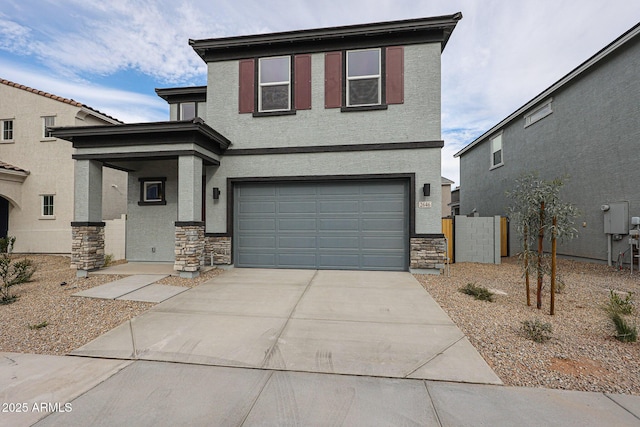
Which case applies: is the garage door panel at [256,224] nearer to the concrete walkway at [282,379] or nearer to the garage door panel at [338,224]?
the garage door panel at [338,224]

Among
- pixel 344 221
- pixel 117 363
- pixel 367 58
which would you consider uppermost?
pixel 367 58

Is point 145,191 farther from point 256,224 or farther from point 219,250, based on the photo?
point 256,224

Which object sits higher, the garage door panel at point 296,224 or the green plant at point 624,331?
the garage door panel at point 296,224

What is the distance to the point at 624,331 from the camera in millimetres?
3543

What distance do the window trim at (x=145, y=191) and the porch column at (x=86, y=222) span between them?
4.81ft

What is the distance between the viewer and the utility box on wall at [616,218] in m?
7.88

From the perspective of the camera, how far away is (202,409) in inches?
91.5

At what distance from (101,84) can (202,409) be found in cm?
1701

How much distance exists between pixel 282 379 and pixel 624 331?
14.1ft

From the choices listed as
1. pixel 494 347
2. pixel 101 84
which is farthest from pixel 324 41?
pixel 101 84

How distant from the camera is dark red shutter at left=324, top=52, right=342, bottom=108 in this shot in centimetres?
787

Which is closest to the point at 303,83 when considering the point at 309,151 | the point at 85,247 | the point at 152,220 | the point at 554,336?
the point at 309,151

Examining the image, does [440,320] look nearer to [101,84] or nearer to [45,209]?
[45,209]

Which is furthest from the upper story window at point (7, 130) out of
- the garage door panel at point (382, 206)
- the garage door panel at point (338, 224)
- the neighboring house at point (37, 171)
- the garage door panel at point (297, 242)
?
the garage door panel at point (382, 206)
